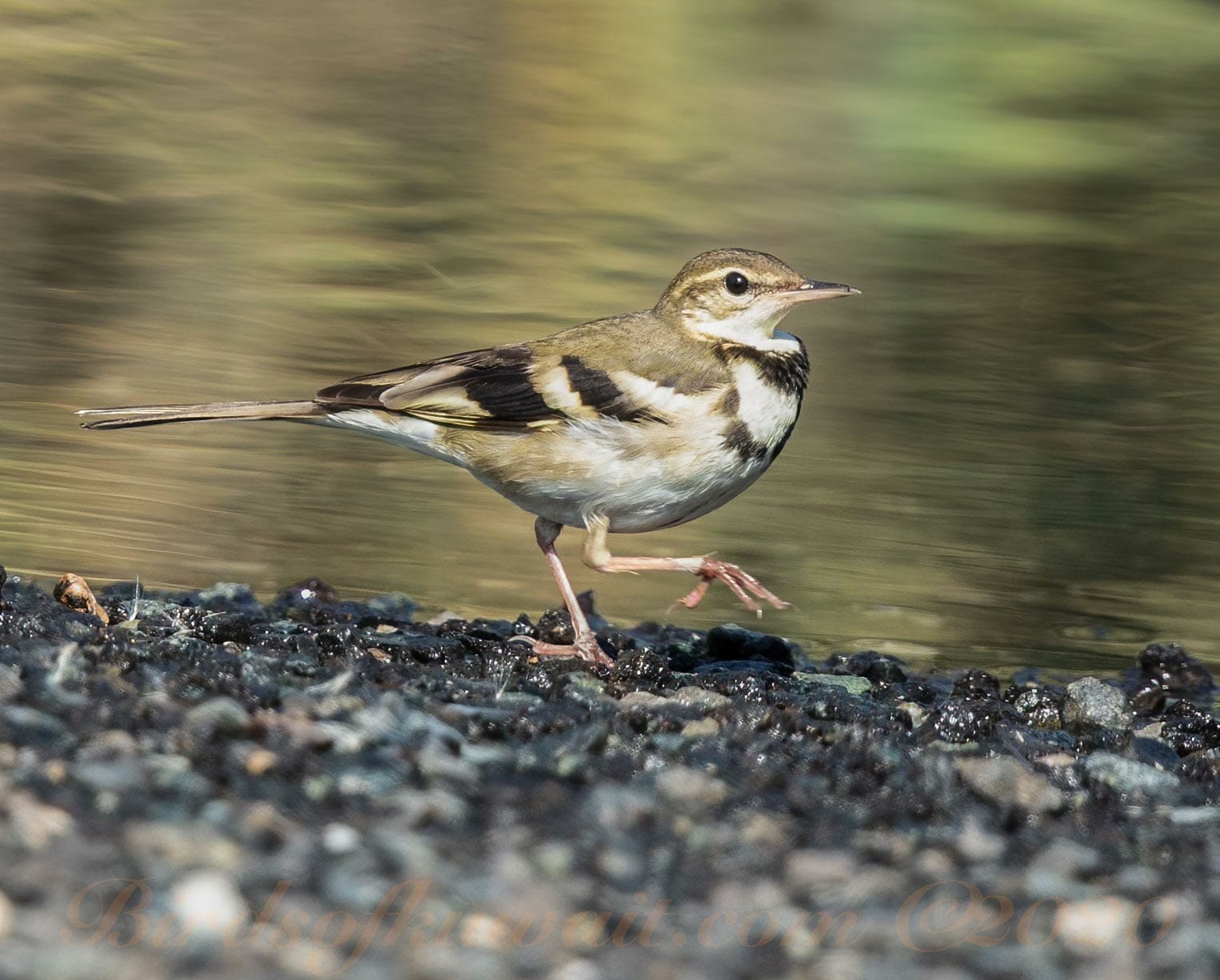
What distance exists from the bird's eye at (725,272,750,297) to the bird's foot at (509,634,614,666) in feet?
5.84

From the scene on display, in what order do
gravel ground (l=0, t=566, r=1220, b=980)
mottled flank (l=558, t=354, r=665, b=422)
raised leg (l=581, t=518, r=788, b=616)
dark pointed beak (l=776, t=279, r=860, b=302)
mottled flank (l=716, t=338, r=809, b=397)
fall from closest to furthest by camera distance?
gravel ground (l=0, t=566, r=1220, b=980)
mottled flank (l=558, t=354, r=665, b=422)
raised leg (l=581, t=518, r=788, b=616)
mottled flank (l=716, t=338, r=809, b=397)
dark pointed beak (l=776, t=279, r=860, b=302)

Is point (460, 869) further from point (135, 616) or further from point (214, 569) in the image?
point (214, 569)

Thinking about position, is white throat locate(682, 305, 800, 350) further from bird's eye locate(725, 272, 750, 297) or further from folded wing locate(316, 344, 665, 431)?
folded wing locate(316, 344, 665, 431)

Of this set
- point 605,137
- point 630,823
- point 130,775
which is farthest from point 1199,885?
point 605,137

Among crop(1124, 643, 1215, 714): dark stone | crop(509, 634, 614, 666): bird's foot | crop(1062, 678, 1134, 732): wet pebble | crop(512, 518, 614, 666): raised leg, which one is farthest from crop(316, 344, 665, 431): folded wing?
crop(1124, 643, 1215, 714): dark stone

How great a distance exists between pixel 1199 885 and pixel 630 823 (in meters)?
1.65

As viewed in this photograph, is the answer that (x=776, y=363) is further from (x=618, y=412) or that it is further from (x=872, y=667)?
(x=872, y=667)

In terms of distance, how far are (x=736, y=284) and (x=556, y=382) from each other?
1014 millimetres

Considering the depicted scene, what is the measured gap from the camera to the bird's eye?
9.03 m

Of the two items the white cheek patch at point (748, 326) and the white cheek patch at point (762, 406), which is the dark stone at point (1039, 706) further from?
the white cheek patch at point (748, 326)

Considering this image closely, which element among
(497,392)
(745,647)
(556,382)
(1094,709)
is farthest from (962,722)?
(497,392)

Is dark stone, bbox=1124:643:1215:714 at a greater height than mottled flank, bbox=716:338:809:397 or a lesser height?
lesser

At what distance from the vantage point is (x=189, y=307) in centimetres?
1545

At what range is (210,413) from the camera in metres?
8.93
